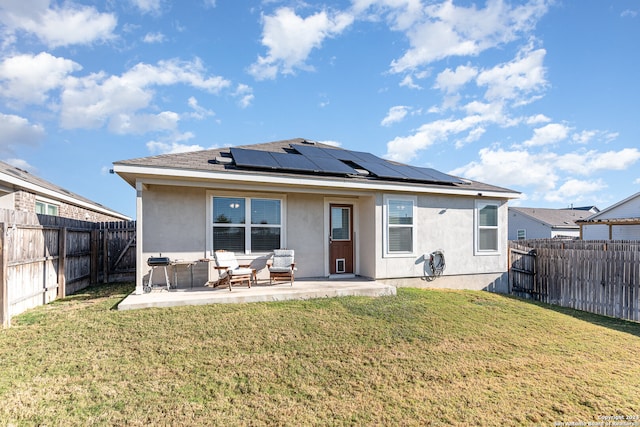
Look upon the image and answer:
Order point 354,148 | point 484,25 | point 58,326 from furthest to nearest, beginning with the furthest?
point 354,148
point 484,25
point 58,326

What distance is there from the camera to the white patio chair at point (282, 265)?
7.36 m

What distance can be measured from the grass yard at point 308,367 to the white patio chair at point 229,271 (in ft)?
3.52

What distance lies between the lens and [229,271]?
262 inches

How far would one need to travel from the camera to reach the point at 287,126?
15.1 metres

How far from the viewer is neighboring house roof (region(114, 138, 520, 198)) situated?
648 centimetres

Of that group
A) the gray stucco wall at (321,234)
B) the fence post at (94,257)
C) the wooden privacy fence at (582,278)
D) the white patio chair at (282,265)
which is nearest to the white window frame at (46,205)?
the fence post at (94,257)

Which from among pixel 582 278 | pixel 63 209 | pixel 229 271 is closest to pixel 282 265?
pixel 229 271

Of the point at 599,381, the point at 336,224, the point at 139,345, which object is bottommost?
the point at 599,381

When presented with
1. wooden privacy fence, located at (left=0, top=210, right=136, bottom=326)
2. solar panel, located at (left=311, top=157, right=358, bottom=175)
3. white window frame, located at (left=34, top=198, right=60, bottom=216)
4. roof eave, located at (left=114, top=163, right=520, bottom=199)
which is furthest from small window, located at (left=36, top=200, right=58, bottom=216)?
solar panel, located at (left=311, top=157, right=358, bottom=175)

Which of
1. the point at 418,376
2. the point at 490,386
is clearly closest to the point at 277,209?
the point at 418,376

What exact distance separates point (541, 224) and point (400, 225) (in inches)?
999

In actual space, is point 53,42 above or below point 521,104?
above

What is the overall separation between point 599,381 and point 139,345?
6.02 m

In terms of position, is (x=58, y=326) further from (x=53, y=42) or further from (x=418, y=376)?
(x=53, y=42)
